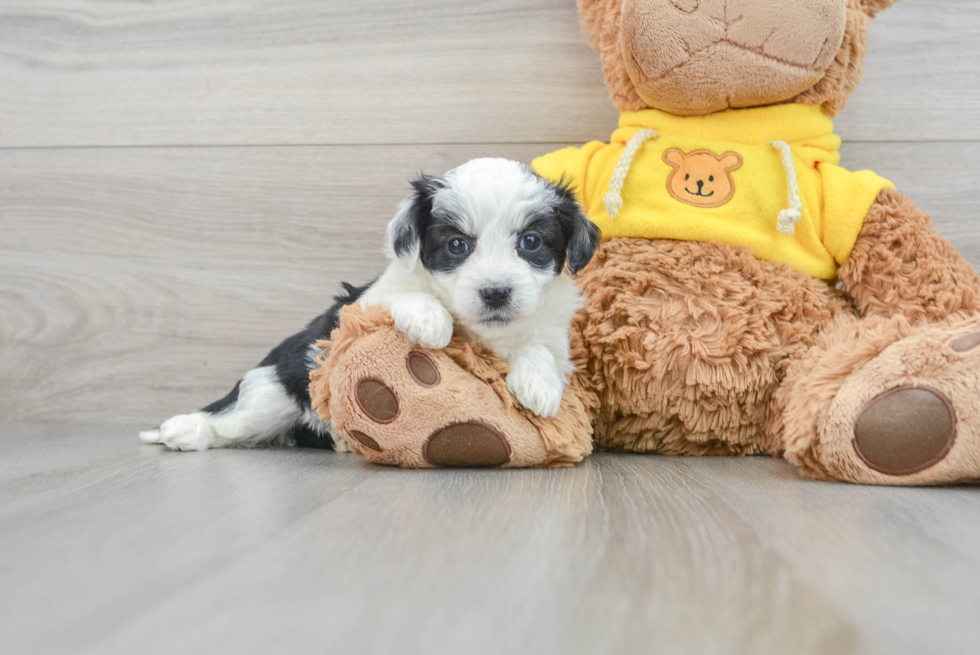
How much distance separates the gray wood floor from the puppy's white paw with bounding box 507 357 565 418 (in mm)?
123

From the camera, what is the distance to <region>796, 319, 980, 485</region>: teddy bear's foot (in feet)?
3.48

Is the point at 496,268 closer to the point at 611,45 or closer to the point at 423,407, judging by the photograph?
the point at 423,407

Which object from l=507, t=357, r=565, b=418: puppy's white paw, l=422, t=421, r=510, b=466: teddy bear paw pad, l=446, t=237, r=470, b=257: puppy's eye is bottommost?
l=422, t=421, r=510, b=466: teddy bear paw pad

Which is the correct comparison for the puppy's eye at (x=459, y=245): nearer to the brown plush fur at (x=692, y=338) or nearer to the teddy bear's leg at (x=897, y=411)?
the brown plush fur at (x=692, y=338)

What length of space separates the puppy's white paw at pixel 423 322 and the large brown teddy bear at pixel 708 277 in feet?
0.07

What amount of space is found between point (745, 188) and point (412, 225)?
27.3 inches

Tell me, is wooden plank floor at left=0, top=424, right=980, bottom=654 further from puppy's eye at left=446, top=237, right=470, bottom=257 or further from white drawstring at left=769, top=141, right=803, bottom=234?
white drawstring at left=769, top=141, right=803, bottom=234

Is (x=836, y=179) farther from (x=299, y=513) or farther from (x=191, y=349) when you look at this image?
(x=191, y=349)

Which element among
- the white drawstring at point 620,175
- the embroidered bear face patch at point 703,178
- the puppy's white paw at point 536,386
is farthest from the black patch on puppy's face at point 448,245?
the embroidered bear face patch at point 703,178

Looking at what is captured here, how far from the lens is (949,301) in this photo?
4.56 feet

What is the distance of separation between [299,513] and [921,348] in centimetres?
96

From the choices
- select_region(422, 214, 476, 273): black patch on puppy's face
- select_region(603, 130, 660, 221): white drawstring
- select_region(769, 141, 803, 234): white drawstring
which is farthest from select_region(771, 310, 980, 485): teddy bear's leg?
select_region(422, 214, 476, 273): black patch on puppy's face

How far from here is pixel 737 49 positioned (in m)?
1.44

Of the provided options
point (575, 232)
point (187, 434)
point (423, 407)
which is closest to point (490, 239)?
point (575, 232)
